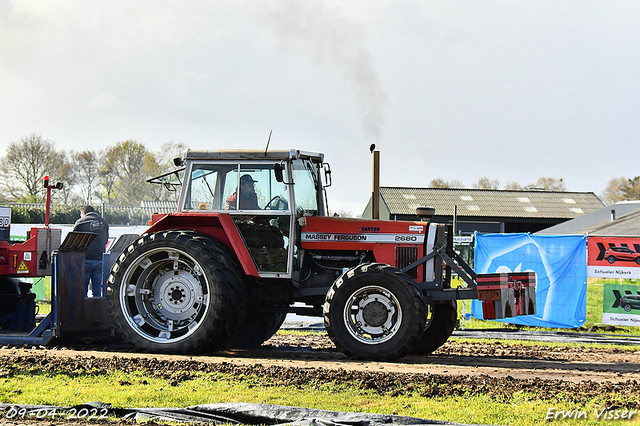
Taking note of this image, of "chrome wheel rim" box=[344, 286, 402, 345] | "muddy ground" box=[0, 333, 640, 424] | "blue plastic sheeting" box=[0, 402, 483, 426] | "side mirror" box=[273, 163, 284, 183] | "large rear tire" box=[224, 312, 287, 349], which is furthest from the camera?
"large rear tire" box=[224, 312, 287, 349]

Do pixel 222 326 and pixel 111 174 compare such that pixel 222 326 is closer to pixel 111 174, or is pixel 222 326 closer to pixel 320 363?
pixel 320 363

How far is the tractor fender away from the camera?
770 cm

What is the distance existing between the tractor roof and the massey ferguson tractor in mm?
12

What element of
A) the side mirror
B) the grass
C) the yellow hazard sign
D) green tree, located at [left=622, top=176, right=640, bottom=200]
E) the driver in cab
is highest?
green tree, located at [left=622, top=176, right=640, bottom=200]

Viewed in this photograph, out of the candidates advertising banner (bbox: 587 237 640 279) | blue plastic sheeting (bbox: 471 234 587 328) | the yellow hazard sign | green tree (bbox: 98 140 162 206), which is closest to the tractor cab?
the yellow hazard sign

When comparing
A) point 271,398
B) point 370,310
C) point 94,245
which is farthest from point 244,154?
point 94,245

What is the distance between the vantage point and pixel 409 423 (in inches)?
181

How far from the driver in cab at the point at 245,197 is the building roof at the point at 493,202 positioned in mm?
29194

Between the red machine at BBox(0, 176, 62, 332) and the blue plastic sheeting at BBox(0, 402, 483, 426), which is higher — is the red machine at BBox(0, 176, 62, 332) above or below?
above

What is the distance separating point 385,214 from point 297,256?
102ft

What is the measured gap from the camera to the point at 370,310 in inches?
288

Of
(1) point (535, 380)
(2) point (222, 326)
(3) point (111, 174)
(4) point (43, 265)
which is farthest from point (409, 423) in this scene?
(3) point (111, 174)

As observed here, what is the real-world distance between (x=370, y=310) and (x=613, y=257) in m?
6.03

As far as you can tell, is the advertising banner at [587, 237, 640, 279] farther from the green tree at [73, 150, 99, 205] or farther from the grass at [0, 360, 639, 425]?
the green tree at [73, 150, 99, 205]
